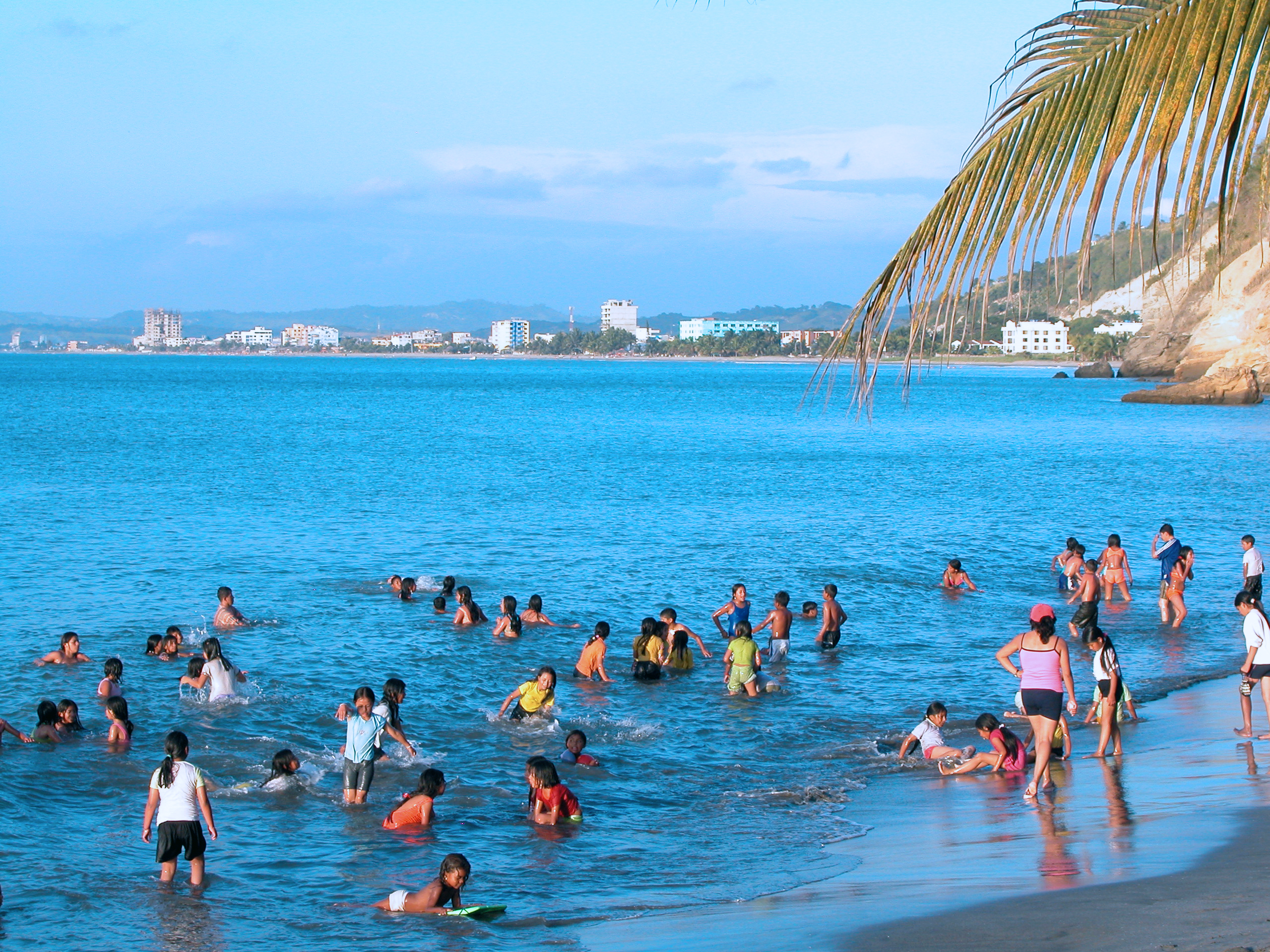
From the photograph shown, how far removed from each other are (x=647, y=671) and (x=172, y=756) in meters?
9.90

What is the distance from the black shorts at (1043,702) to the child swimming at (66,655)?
1568 cm

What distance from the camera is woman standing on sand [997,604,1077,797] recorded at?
10930 mm

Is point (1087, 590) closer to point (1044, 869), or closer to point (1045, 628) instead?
point (1045, 628)

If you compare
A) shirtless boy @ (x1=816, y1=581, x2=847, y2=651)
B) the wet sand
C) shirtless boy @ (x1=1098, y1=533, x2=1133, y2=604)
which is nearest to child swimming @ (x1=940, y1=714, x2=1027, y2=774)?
the wet sand

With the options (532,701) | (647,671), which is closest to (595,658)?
(647,671)

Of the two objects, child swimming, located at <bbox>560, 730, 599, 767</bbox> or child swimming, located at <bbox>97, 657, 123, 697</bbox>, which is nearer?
child swimming, located at <bbox>560, 730, 599, 767</bbox>

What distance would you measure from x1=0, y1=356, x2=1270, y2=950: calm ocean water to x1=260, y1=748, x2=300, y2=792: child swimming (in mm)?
167

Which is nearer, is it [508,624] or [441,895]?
[441,895]

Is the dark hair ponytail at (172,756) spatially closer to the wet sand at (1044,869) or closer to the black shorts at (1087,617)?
the wet sand at (1044,869)

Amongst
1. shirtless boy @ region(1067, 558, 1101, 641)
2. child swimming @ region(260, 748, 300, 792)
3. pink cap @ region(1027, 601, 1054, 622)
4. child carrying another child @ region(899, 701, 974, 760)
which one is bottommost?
child swimming @ region(260, 748, 300, 792)

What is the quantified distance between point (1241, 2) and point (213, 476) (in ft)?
181

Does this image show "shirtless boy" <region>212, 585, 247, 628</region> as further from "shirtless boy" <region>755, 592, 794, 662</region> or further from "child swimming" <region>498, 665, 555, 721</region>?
"shirtless boy" <region>755, 592, 794, 662</region>

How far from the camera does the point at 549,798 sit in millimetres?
12789

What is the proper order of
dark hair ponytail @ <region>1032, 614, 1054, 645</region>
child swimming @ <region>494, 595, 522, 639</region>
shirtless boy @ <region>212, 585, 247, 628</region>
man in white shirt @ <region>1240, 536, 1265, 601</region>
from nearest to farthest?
1. dark hair ponytail @ <region>1032, 614, 1054, 645</region>
2. man in white shirt @ <region>1240, 536, 1265, 601</region>
3. child swimming @ <region>494, 595, 522, 639</region>
4. shirtless boy @ <region>212, 585, 247, 628</region>
